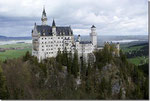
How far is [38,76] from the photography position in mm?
8508

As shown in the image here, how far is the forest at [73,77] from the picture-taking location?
7.79 metres

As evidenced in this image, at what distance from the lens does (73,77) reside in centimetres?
886

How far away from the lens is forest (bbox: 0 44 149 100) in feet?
25.6

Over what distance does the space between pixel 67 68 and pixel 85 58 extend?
100 cm

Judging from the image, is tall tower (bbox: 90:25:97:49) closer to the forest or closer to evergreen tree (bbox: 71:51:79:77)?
the forest

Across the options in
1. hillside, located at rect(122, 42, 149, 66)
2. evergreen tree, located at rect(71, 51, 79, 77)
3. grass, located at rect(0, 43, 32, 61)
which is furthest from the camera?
hillside, located at rect(122, 42, 149, 66)

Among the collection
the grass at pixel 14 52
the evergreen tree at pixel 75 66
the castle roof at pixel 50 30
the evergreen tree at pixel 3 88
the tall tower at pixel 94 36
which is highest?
the castle roof at pixel 50 30

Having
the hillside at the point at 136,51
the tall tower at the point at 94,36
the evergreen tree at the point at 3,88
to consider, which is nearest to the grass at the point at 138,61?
the hillside at the point at 136,51

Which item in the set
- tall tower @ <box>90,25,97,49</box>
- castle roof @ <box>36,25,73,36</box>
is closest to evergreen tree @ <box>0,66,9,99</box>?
castle roof @ <box>36,25,73,36</box>

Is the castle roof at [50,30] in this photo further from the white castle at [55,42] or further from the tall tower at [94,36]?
the tall tower at [94,36]

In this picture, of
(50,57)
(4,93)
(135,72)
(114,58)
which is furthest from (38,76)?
(135,72)

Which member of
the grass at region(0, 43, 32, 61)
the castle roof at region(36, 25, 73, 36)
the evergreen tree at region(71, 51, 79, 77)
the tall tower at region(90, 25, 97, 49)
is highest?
the castle roof at region(36, 25, 73, 36)

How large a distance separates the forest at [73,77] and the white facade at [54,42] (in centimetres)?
35

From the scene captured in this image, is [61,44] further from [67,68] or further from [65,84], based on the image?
[65,84]
